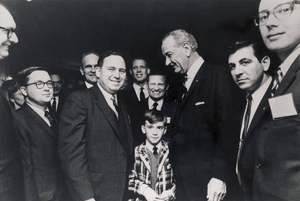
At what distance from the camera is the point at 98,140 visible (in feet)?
8.52

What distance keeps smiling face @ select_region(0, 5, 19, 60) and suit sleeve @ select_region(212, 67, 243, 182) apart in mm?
2360

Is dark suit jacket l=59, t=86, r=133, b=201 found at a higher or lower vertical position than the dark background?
lower

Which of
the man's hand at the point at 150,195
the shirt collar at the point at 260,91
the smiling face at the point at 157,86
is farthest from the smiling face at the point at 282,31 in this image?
the man's hand at the point at 150,195

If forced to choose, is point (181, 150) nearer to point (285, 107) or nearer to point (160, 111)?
point (160, 111)

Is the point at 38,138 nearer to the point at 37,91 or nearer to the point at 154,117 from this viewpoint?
the point at 37,91

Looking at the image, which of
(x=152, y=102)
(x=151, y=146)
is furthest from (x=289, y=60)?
(x=151, y=146)

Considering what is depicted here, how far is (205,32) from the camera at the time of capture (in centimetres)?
265

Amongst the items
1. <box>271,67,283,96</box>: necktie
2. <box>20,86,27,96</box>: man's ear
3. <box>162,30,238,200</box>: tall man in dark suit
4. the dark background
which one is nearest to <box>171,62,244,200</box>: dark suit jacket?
<box>162,30,238,200</box>: tall man in dark suit

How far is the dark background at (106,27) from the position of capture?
265cm

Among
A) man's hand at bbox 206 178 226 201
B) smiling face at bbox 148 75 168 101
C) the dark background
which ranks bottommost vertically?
man's hand at bbox 206 178 226 201

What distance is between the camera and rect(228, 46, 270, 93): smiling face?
8.33 feet

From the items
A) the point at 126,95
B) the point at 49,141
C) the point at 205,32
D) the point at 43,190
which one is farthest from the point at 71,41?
the point at 43,190

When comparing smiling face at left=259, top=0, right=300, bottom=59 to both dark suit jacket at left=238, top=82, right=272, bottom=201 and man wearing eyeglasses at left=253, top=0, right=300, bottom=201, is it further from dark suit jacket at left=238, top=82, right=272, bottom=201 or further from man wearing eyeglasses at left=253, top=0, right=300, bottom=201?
dark suit jacket at left=238, top=82, right=272, bottom=201

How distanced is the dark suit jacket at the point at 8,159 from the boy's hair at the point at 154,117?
59.0 inches
